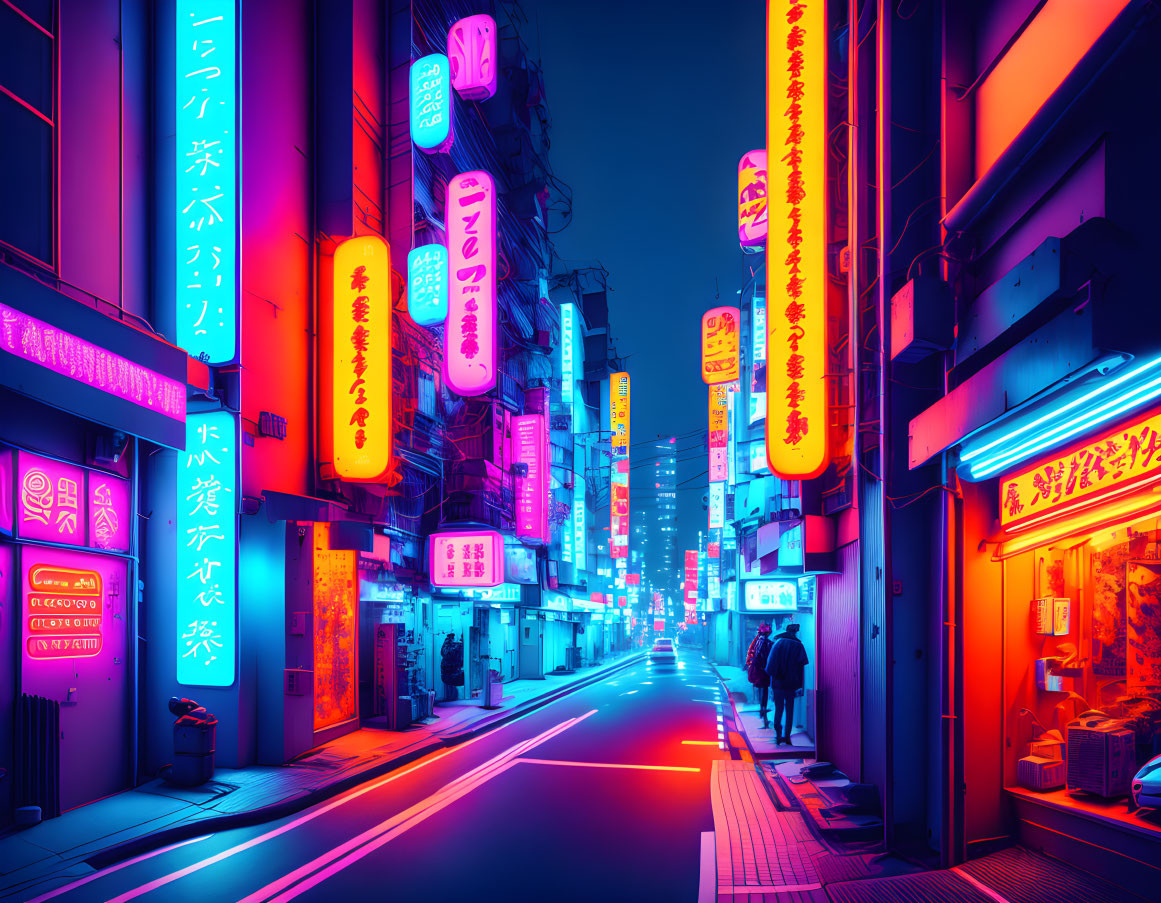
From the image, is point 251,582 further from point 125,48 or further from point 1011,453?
point 1011,453

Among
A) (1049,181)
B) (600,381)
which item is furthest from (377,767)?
(600,381)

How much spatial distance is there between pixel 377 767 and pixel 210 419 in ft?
19.0

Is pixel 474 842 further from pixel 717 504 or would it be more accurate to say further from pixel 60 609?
pixel 717 504

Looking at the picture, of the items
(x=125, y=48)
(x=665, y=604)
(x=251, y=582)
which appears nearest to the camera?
(x=125, y=48)

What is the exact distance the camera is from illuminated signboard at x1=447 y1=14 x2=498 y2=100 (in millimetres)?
17859

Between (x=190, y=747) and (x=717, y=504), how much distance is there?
33.2 m

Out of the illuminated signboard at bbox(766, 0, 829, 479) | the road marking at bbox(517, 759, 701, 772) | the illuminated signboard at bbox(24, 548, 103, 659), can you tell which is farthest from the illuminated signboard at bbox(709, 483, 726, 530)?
the illuminated signboard at bbox(24, 548, 103, 659)

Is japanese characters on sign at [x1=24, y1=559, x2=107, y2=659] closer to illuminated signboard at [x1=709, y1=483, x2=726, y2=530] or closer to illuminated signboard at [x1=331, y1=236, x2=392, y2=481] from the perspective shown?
illuminated signboard at [x1=331, y1=236, x2=392, y2=481]

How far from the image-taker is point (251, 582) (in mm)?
11484

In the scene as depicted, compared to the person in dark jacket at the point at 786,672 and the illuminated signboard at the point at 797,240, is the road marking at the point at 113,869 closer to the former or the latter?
the illuminated signboard at the point at 797,240

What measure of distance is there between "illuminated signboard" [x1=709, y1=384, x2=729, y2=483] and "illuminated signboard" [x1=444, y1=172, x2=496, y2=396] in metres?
19.4

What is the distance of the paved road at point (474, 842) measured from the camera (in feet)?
20.6

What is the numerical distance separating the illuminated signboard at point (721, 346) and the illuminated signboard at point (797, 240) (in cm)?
1350

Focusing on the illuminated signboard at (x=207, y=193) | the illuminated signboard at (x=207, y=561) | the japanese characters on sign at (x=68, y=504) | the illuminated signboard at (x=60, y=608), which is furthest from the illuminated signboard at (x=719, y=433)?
the illuminated signboard at (x=60, y=608)
